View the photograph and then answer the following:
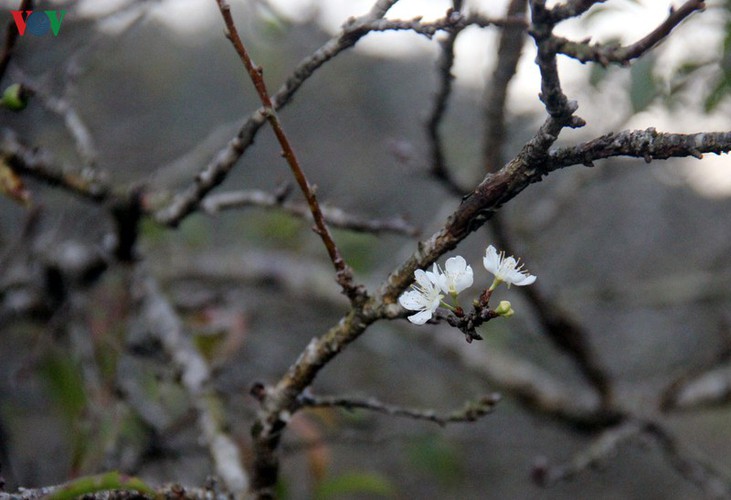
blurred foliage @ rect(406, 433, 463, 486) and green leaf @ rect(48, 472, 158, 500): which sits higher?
blurred foliage @ rect(406, 433, 463, 486)

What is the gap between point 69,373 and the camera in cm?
167

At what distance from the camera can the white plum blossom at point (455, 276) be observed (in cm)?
59

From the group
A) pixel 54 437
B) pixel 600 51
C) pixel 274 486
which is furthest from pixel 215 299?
pixel 54 437

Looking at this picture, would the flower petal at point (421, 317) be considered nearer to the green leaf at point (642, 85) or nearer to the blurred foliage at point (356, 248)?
the green leaf at point (642, 85)

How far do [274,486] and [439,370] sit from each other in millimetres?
2984

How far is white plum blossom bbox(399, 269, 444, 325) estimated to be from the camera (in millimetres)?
584

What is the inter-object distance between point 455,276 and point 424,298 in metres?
0.04

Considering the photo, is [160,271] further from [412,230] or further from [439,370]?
[439,370]

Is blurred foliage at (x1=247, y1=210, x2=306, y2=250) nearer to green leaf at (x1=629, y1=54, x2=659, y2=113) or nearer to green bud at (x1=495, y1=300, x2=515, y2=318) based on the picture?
green leaf at (x1=629, y1=54, x2=659, y2=113)

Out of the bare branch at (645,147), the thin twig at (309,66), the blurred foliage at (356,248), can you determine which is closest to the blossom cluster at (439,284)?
the bare branch at (645,147)

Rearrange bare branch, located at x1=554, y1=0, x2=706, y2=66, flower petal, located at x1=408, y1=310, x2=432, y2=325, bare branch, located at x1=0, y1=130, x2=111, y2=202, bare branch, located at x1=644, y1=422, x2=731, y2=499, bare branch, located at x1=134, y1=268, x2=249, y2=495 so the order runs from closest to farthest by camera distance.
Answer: bare branch, located at x1=554, y1=0, x2=706, y2=66, flower petal, located at x1=408, y1=310, x2=432, y2=325, bare branch, located at x1=134, y1=268, x2=249, y2=495, bare branch, located at x1=0, y1=130, x2=111, y2=202, bare branch, located at x1=644, y1=422, x2=731, y2=499

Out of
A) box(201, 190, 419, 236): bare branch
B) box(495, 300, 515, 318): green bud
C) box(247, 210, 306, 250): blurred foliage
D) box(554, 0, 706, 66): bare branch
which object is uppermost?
box(247, 210, 306, 250): blurred foliage

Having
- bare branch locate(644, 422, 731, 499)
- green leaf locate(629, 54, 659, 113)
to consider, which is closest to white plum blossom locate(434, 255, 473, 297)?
green leaf locate(629, 54, 659, 113)

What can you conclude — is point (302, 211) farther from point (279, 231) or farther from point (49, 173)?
point (279, 231)
